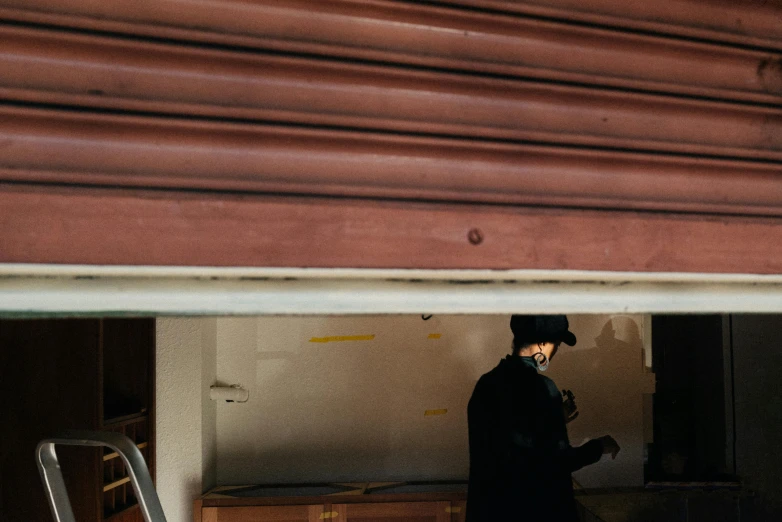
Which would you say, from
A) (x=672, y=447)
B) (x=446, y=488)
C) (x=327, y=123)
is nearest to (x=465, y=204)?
(x=327, y=123)

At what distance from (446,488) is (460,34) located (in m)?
3.71

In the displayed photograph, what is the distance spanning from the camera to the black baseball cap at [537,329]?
2.89 m

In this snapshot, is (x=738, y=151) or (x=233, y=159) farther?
(x=738, y=151)

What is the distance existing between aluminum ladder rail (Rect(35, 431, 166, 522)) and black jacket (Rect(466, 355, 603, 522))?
174 centimetres

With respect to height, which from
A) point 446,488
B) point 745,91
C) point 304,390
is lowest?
point 446,488

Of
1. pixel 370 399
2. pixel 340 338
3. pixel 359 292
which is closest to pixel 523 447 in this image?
pixel 370 399

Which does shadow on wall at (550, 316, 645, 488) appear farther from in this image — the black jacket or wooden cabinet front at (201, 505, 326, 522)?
wooden cabinet front at (201, 505, 326, 522)

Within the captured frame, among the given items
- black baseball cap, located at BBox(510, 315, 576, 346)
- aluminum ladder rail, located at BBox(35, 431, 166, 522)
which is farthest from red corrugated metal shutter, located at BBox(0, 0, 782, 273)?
black baseball cap, located at BBox(510, 315, 576, 346)

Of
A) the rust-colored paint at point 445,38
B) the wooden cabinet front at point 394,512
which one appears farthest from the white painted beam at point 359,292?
the wooden cabinet front at point 394,512

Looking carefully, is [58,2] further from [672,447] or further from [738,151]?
[672,447]

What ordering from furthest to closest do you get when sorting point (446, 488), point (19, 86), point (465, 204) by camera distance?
point (446, 488), point (465, 204), point (19, 86)

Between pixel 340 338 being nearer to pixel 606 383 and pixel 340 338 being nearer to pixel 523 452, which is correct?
pixel 523 452

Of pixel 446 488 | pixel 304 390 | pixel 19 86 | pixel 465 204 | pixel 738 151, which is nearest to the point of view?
pixel 19 86

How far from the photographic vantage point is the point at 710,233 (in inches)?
40.1
